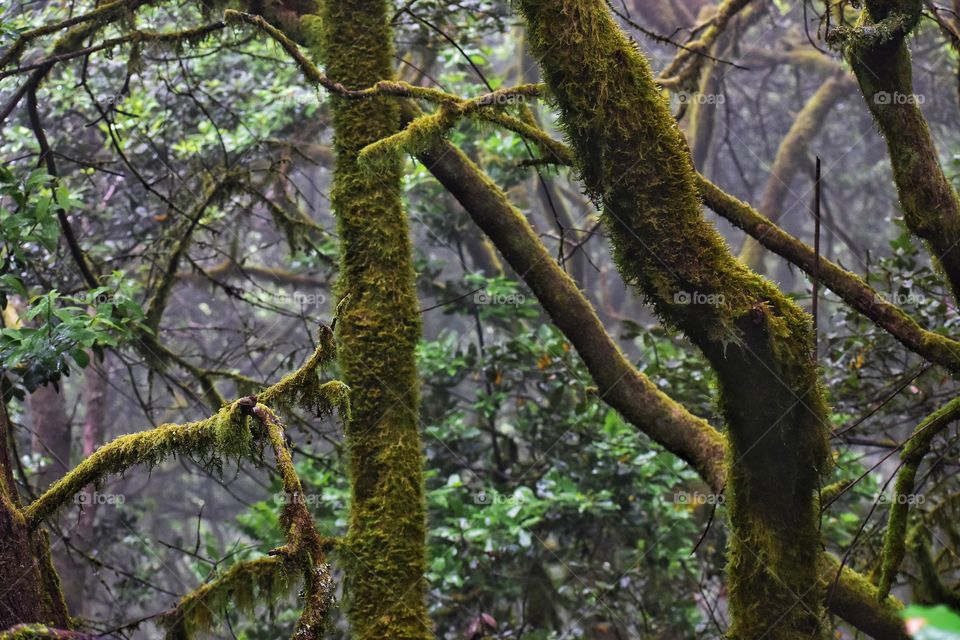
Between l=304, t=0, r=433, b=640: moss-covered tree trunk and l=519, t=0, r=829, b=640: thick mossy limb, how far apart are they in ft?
2.44

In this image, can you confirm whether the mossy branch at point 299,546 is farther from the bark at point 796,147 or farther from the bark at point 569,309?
the bark at point 796,147

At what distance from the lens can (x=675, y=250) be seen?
183 centimetres

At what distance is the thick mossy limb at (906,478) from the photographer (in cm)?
224

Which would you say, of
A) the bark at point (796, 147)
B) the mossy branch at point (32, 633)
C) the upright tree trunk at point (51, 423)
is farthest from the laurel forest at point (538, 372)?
the bark at point (796, 147)

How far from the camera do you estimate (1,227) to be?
2.74m

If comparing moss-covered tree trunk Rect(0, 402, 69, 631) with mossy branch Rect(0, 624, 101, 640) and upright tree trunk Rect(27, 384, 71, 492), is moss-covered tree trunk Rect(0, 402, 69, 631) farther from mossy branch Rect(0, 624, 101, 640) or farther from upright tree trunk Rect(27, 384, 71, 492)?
upright tree trunk Rect(27, 384, 71, 492)

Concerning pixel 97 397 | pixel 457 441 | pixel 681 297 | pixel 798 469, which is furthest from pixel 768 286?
pixel 97 397

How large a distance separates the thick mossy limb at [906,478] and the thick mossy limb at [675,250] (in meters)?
0.41

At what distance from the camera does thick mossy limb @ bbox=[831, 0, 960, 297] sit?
2.21m

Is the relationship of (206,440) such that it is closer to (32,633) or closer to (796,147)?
(32,633)

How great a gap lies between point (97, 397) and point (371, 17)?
19.8 feet

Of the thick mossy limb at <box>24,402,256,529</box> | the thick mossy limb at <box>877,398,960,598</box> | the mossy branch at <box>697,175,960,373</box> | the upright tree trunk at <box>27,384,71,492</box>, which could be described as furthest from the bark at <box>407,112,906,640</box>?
the upright tree trunk at <box>27,384,71,492</box>

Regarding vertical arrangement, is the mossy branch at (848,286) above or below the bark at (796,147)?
below

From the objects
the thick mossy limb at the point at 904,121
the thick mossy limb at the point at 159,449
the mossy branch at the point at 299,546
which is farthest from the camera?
the thick mossy limb at the point at 904,121
